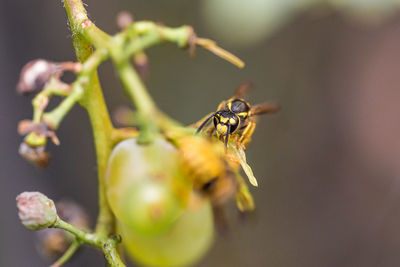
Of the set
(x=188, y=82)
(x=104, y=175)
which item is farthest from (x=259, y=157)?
(x=104, y=175)

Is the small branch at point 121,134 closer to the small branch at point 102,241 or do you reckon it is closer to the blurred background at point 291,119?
the small branch at point 102,241

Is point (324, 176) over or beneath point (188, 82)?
beneath

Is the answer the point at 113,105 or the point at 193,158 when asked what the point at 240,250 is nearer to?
the point at 113,105

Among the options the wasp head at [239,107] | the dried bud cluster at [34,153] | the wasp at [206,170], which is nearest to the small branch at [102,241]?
the dried bud cluster at [34,153]

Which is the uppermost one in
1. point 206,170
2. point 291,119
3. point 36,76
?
point 291,119

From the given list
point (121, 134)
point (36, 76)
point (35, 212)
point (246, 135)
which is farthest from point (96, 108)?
point (246, 135)

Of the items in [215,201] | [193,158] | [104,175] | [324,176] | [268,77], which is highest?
[268,77]

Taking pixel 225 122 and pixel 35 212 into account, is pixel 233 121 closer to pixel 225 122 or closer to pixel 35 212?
pixel 225 122
